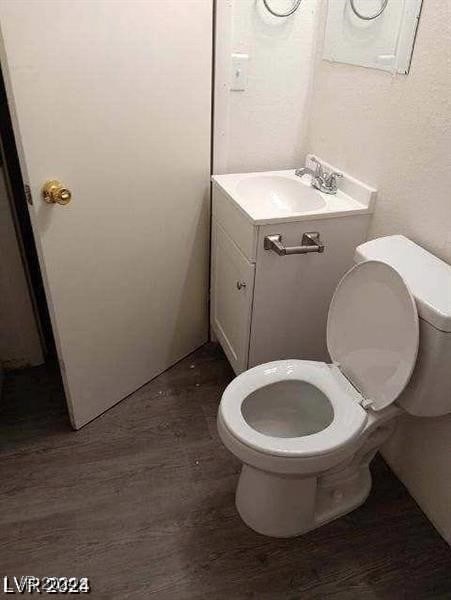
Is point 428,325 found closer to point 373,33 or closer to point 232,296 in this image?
point 232,296

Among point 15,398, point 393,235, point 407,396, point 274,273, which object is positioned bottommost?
point 15,398

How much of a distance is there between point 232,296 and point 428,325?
2.65 ft

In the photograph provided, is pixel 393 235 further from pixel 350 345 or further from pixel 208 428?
pixel 208 428

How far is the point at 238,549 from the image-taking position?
4.50 ft

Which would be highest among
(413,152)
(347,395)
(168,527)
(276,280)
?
(413,152)

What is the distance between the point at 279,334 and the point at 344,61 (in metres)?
1.00

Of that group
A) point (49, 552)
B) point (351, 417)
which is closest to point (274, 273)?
point (351, 417)

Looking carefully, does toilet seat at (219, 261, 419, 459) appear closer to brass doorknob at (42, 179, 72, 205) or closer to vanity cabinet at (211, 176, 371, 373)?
vanity cabinet at (211, 176, 371, 373)

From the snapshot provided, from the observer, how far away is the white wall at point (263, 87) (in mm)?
1620

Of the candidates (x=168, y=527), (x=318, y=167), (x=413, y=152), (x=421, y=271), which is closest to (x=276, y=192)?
(x=318, y=167)

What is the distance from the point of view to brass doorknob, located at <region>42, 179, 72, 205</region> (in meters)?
1.30

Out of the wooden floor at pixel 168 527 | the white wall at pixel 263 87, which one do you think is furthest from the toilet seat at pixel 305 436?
the white wall at pixel 263 87

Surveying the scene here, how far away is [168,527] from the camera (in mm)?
1425

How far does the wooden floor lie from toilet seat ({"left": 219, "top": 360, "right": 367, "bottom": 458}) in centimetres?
37
